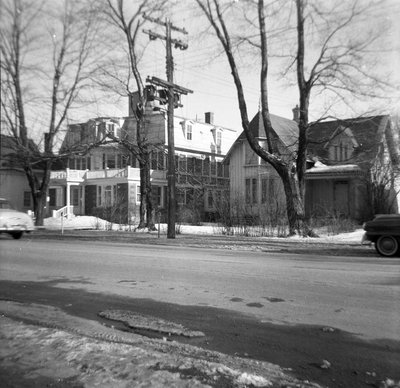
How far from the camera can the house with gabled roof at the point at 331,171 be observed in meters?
23.9

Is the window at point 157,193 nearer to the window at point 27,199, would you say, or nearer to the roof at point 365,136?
the window at point 27,199

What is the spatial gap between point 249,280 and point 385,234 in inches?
218

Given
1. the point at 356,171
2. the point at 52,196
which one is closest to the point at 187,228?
the point at 356,171

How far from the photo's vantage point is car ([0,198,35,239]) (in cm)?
1783

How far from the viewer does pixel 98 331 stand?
5.55 m

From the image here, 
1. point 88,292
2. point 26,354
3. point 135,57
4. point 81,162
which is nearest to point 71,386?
point 26,354

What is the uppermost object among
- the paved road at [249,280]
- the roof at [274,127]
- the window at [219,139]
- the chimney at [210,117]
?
the chimney at [210,117]

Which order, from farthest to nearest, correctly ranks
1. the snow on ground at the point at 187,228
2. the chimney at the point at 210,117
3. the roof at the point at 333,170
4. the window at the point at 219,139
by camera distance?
the chimney at the point at 210,117, the window at the point at 219,139, the roof at the point at 333,170, the snow on ground at the point at 187,228

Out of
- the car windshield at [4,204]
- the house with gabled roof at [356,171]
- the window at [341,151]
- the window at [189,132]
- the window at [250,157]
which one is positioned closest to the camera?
the car windshield at [4,204]

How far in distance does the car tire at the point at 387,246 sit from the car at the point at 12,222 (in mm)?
12153

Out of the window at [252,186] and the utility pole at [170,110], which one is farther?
the window at [252,186]

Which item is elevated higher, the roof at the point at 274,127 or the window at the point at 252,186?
→ the roof at the point at 274,127

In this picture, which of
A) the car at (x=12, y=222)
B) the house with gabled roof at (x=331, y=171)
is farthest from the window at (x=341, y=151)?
the car at (x=12, y=222)

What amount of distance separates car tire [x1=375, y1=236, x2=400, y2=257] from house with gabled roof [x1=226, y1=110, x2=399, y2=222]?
804cm
